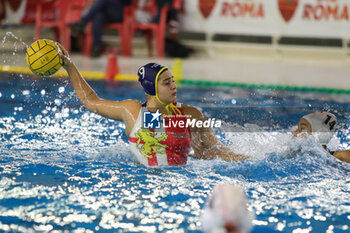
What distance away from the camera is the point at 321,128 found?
4184 mm

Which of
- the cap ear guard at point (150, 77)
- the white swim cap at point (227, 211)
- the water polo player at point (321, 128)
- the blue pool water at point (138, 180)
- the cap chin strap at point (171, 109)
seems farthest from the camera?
the water polo player at point (321, 128)

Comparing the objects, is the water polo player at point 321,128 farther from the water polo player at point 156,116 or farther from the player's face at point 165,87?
the player's face at point 165,87

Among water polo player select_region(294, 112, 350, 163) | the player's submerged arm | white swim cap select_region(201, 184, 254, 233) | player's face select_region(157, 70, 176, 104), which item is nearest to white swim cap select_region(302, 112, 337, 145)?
water polo player select_region(294, 112, 350, 163)

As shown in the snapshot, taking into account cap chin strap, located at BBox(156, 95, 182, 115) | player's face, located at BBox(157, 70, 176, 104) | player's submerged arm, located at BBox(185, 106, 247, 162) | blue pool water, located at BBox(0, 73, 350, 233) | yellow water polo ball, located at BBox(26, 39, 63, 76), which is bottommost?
blue pool water, located at BBox(0, 73, 350, 233)

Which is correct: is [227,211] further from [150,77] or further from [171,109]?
[171,109]

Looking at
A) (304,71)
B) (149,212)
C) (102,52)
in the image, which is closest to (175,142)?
(149,212)

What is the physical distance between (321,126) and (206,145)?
0.85 meters

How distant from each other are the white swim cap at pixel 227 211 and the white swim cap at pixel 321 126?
8.84 ft

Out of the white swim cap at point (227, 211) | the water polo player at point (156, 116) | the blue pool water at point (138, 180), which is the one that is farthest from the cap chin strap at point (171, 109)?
the white swim cap at point (227, 211)

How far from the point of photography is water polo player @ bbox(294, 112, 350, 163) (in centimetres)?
417

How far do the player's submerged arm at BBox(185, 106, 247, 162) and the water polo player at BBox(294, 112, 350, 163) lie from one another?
20.4 inches

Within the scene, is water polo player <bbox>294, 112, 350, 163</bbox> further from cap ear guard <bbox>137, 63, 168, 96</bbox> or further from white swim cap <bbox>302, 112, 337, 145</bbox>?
cap ear guard <bbox>137, 63, 168, 96</bbox>

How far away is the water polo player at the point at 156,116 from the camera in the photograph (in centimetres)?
378

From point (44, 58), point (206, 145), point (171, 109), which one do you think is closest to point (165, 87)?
point (171, 109)
